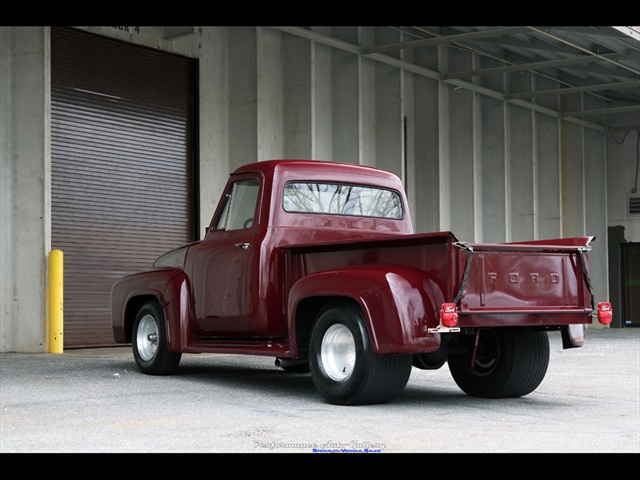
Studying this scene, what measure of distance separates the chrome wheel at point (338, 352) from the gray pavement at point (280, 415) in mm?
289

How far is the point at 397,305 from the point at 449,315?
0.39 metres

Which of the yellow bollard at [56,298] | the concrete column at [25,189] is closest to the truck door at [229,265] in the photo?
the yellow bollard at [56,298]

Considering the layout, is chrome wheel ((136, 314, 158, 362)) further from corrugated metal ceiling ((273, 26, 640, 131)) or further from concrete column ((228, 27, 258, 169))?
corrugated metal ceiling ((273, 26, 640, 131))

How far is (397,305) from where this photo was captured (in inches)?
272

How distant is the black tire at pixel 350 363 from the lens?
721cm

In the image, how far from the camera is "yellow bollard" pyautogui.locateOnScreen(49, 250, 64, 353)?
1441 centimetres

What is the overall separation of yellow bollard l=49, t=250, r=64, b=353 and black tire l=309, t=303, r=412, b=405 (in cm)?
781

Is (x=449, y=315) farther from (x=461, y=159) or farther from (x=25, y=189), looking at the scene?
(x=461, y=159)

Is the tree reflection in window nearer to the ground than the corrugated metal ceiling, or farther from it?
Result: nearer to the ground

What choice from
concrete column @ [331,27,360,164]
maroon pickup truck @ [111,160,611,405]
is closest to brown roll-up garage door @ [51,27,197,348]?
concrete column @ [331,27,360,164]

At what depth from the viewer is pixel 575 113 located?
26.5 meters
